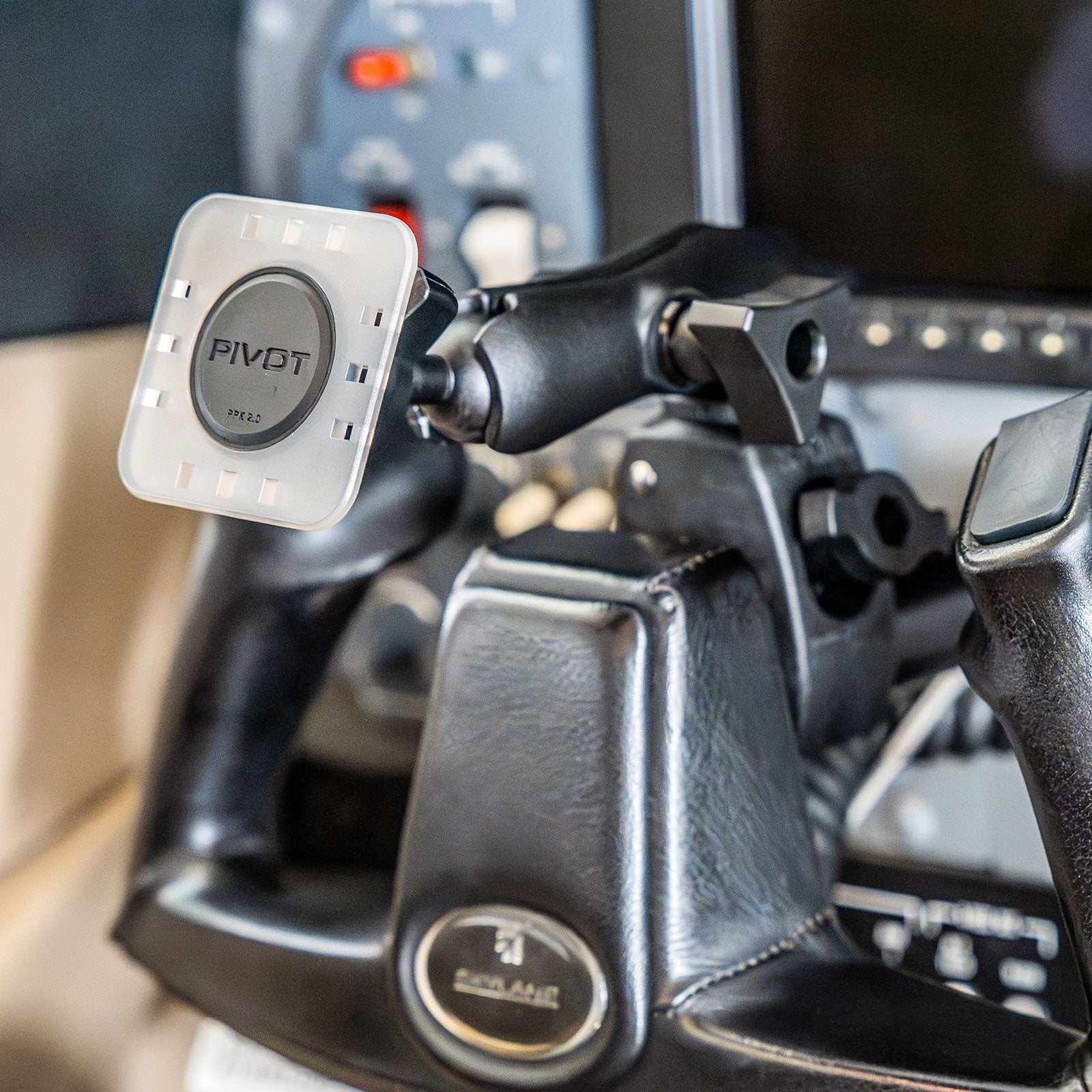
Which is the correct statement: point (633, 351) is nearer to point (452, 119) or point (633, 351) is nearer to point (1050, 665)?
point (1050, 665)

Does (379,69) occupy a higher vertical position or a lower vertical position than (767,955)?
higher

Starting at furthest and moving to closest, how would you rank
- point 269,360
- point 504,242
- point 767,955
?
point 504,242 → point 767,955 → point 269,360

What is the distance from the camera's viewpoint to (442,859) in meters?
0.41

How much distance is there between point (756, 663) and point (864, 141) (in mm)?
264

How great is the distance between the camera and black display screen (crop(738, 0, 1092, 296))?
19.9 inches

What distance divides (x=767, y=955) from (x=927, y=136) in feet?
1.13

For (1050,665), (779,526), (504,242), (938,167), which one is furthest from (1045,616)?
(504,242)

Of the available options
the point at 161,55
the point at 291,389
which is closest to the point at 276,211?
the point at 291,389

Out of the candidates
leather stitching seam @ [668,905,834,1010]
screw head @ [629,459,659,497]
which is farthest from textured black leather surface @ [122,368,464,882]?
leather stitching seam @ [668,905,834,1010]

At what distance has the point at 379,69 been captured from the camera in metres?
0.67

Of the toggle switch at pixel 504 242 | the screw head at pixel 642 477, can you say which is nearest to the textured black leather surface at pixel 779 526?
the screw head at pixel 642 477

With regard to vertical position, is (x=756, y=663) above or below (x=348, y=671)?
above

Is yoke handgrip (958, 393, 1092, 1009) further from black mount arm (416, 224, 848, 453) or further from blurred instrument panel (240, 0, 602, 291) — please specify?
blurred instrument panel (240, 0, 602, 291)

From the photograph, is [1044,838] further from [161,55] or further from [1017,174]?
[161,55]
